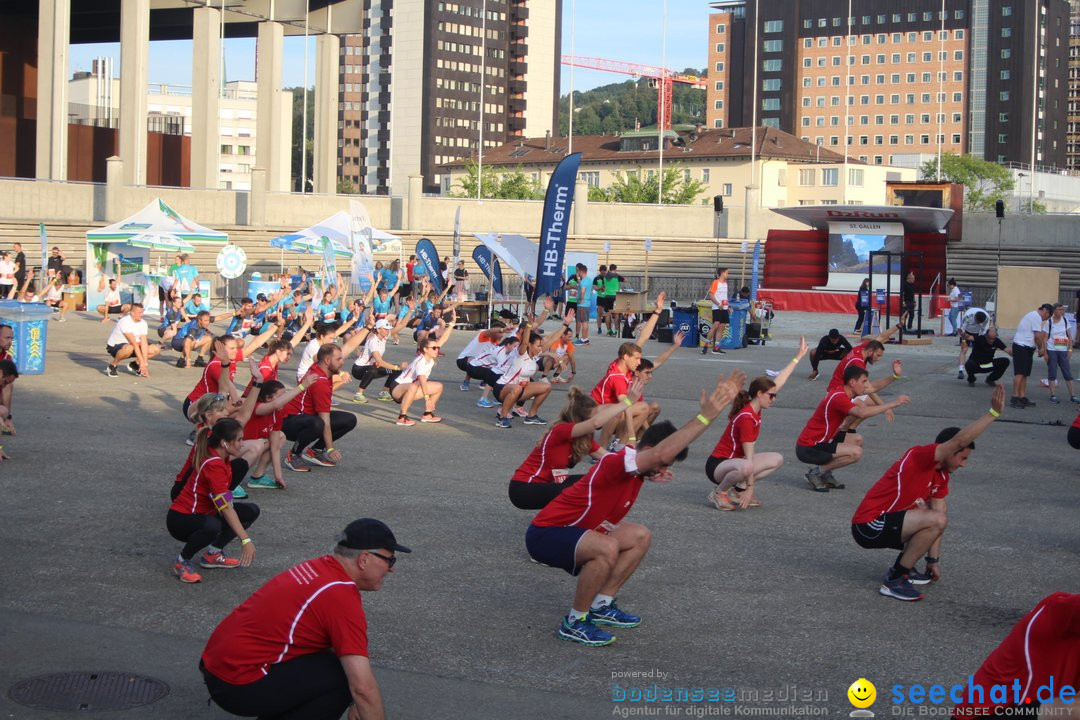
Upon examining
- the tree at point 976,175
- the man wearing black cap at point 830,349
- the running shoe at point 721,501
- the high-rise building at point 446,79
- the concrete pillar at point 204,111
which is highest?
the high-rise building at point 446,79

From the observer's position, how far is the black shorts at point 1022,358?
18.0m

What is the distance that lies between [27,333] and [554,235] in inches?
332

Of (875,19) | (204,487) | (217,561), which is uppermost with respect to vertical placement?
(875,19)

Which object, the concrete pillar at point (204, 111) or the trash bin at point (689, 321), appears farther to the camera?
the concrete pillar at point (204, 111)

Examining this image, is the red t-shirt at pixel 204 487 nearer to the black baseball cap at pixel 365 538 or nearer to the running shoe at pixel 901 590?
the black baseball cap at pixel 365 538

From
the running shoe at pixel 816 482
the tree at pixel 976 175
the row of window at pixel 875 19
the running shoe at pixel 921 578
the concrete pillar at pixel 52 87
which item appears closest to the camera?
the running shoe at pixel 921 578

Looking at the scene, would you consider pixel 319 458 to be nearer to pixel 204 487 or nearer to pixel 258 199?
pixel 204 487

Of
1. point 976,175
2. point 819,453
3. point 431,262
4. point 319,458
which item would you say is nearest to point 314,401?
point 319,458

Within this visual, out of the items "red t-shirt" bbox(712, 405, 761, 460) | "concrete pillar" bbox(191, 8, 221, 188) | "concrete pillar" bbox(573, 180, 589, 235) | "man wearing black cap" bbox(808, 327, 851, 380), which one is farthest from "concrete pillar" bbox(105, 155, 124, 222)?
"red t-shirt" bbox(712, 405, 761, 460)

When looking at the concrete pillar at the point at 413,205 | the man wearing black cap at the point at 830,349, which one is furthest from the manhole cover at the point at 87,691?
the concrete pillar at the point at 413,205

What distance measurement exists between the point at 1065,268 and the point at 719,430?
3590cm

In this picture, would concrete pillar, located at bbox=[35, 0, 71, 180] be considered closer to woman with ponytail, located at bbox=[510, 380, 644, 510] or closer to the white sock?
woman with ponytail, located at bbox=[510, 380, 644, 510]

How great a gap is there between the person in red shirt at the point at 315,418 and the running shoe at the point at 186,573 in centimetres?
350

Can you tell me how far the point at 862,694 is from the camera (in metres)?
6.20
